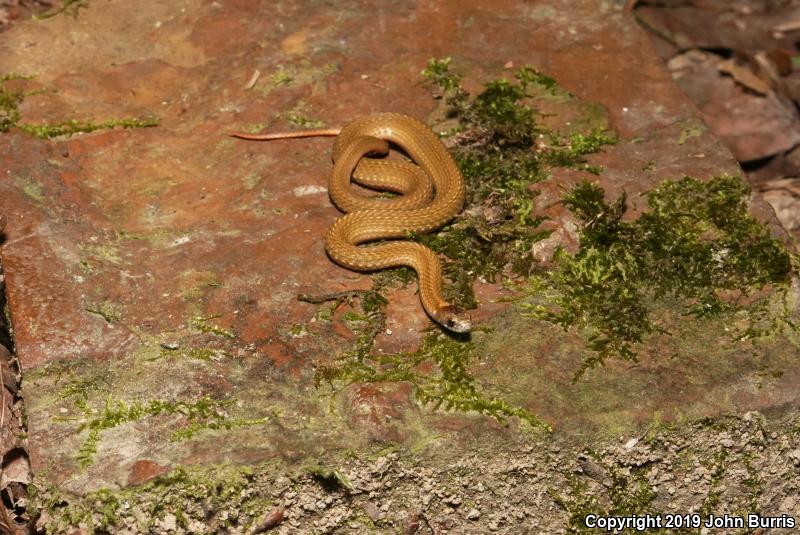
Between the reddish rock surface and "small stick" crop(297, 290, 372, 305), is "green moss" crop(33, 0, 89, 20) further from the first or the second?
"small stick" crop(297, 290, 372, 305)

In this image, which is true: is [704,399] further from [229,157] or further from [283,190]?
[229,157]

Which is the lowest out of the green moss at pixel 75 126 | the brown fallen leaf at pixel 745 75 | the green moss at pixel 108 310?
the brown fallen leaf at pixel 745 75

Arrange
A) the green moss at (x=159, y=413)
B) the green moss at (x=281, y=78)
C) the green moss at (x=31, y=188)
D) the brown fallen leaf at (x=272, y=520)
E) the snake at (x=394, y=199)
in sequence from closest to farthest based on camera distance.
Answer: the green moss at (x=159, y=413) < the brown fallen leaf at (x=272, y=520) < the snake at (x=394, y=199) < the green moss at (x=31, y=188) < the green moss at (x=281, y=78)

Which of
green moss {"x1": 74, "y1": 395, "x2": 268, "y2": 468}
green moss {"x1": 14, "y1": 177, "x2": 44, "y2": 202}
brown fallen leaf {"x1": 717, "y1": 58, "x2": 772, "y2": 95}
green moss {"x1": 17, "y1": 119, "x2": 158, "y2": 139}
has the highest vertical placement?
green moss {"x1": 14, "y1": 177, "x2": 44, "y2": 202}

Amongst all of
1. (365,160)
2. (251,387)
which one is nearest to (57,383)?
(251,387)

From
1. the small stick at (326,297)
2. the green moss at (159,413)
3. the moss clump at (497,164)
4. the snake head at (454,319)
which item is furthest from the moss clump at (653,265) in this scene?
the green moss at (159,413)

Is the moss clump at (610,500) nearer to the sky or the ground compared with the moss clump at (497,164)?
nearer to the ground

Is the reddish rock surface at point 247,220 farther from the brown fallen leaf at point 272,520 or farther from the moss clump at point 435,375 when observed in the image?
the brown fallen leaf at point 272,520

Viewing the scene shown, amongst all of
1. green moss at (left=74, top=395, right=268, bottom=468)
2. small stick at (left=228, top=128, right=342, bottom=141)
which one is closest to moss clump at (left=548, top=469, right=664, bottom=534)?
green moss at (left=74, top=395, right=268, bottom=468)
